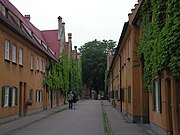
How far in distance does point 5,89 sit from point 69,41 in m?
48.5

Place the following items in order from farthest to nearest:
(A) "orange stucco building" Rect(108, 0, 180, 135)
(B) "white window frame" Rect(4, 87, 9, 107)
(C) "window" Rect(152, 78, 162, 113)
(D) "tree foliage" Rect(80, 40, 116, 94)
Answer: (D) "tree foliage" Rect(80, 40, 116, 94) → (B) "white window frame" Rect(4, 87, 9, 107) → (C) "window" Rect(152, 78, 162, 113) → (A) "orange stucco building" Rect(108, 0, 180, 135)

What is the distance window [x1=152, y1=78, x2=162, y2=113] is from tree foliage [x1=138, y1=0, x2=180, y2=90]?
44 centimetres

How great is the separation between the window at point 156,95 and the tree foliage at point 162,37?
1.45 ft

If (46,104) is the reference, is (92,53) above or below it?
above

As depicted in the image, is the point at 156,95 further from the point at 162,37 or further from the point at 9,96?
the point at 9,96

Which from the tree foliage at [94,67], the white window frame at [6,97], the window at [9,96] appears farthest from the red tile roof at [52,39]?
the tree foliage at [94,67]

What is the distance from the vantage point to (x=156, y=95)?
1426cm

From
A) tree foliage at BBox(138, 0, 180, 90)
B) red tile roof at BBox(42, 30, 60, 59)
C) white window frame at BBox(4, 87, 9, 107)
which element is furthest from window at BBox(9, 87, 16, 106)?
red tile roof at BBox(42, 30, 60, 59)

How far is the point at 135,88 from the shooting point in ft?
66.6

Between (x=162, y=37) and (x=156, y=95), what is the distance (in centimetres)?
416

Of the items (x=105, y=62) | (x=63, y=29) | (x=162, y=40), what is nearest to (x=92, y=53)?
(x=105, y=62)

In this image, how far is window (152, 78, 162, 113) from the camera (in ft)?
43.8

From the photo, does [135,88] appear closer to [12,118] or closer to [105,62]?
[12,118]

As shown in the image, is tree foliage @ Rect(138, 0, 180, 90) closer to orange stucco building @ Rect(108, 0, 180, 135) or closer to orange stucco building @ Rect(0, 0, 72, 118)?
orange stucco building @ Rect(108, 0, 180, 135)
